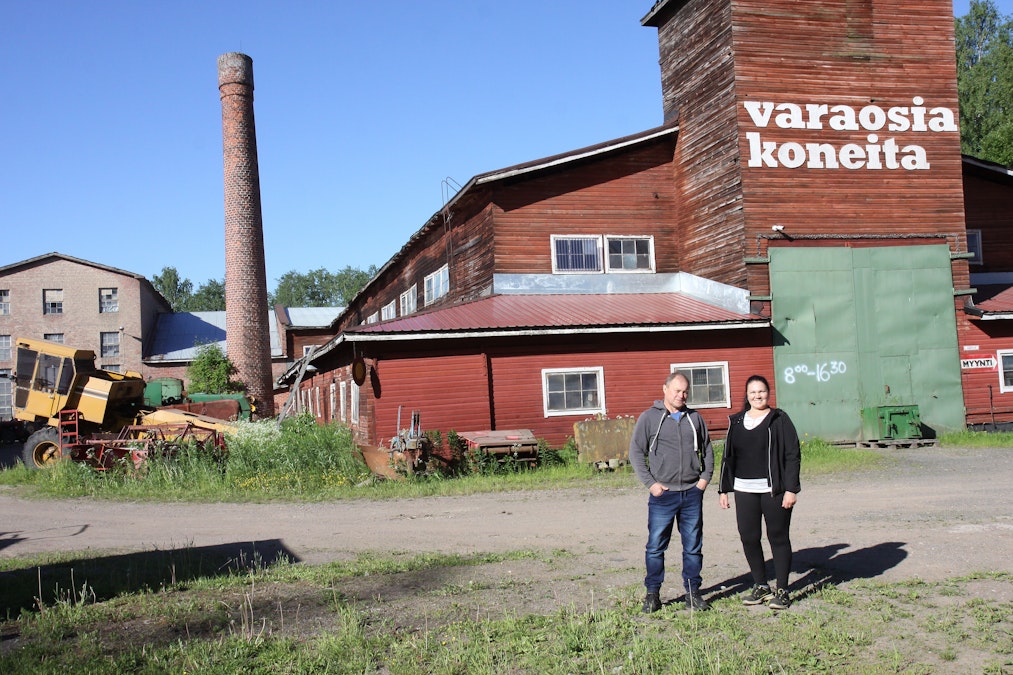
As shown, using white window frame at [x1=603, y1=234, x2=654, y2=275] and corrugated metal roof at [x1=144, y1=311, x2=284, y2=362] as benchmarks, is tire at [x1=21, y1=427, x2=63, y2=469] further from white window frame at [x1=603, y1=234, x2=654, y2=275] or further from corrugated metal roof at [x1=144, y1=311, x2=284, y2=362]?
corrugated metal roof at [x1=144, y1=311, x2=284, y2=362]

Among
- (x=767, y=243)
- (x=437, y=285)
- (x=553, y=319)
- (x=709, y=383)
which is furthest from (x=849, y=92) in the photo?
(x=437, y=285)

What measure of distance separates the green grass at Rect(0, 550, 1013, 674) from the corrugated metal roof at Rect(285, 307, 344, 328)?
4902 cm

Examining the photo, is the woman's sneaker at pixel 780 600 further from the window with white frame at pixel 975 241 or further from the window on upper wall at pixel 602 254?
the window with white frame at pixel 975 241

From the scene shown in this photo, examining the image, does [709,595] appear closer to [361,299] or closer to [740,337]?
[740,337]

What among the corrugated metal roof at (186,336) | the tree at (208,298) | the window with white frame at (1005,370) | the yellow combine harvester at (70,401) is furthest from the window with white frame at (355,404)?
the tree at (208,298)

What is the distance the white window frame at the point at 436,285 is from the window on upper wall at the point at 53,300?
27691 mm

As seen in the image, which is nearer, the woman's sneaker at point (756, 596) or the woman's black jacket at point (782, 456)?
the woman's black jacket at point (782, 456)

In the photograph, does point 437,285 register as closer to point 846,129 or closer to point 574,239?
point 574,239

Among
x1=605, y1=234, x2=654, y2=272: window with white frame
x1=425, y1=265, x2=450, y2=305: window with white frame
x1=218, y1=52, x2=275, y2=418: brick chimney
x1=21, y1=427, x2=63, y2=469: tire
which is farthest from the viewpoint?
x1=218, y1=52, x2=275, y2=418: brick chimney

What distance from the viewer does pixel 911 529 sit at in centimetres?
1021

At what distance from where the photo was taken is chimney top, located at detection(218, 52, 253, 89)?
38938 mm

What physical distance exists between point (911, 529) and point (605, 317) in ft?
34.2

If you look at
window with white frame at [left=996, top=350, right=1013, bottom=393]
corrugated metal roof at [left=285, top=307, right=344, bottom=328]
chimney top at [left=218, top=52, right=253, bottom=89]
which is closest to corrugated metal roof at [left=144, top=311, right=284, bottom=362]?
corrugated metal roof at [left=285, top=307, right=344, bottom=328]

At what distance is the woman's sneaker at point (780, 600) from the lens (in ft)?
22.1
